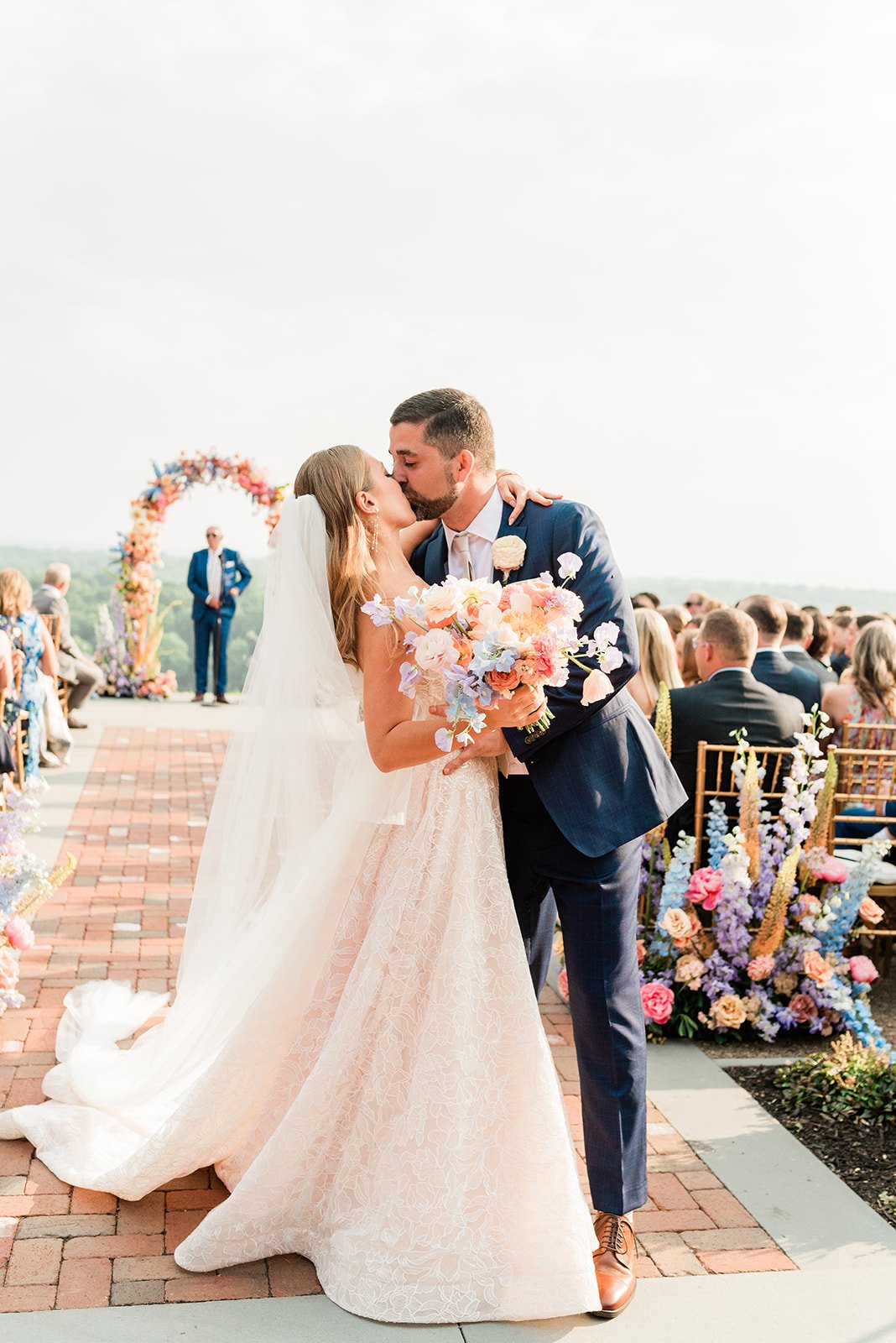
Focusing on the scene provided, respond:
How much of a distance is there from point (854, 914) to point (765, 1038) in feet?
1.95

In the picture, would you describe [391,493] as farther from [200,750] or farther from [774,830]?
[200,750]

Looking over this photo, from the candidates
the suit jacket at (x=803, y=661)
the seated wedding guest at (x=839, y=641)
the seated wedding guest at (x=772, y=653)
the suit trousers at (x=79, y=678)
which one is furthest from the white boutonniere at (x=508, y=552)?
the suit trousers at (x=79, y=678)

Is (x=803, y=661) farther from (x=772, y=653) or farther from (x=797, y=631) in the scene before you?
(x=772, y=653)

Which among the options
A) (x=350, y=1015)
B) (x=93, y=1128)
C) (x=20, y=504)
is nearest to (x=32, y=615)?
(x=93, y=1128)

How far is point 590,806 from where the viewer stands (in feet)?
9.95

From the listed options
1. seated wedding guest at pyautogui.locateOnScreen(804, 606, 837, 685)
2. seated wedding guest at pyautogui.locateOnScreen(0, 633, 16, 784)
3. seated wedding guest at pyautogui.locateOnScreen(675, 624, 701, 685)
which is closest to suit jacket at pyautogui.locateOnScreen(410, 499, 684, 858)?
seated wedding guest at pyautogui.locateOnScreen(675, 624, 701, 685)

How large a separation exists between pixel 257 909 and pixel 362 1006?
58 cm

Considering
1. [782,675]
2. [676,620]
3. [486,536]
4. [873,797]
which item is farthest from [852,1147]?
[676,620]

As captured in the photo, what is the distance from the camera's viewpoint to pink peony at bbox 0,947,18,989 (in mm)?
4402

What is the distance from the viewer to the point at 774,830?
→ 498 centimetres

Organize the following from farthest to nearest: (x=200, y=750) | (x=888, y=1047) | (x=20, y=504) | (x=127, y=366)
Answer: (x=20, y=504)
(x=127, y=366)
(x=200, y=750)
(x=888, y=1047)

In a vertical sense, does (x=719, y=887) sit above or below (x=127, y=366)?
below

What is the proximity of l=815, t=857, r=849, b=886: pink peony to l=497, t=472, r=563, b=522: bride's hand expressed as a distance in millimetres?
2316

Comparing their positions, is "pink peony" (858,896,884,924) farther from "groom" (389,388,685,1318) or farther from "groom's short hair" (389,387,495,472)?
"groom's short hair" (389,387,495,472)
